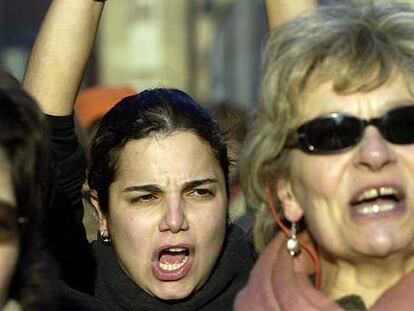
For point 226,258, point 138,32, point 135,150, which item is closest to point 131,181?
point 135,150

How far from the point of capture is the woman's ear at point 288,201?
10.8 ft

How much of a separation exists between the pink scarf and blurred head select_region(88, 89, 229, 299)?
51cm

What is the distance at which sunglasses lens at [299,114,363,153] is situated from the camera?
10.3 feet

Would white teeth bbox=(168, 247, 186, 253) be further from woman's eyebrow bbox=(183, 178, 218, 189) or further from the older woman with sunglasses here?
the older woman with sunglasses

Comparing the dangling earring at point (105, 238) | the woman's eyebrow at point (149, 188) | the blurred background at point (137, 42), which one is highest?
the blurred background at point (137, 42)

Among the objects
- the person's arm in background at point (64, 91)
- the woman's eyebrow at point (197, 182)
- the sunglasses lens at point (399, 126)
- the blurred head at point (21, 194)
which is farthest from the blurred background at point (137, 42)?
the blurred head at point (21, 194)

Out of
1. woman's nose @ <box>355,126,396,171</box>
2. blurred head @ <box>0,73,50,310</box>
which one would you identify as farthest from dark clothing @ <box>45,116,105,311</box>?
woman's nose @ <box>355,126,396,171</box>

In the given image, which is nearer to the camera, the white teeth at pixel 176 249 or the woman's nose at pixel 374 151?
the woman's nose at pixel 374 151

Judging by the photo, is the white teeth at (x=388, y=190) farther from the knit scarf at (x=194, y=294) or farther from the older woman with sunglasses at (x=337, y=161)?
the knit scarf at (x=194, y=294)

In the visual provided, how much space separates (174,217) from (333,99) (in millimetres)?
771

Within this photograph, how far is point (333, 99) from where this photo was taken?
125 inches

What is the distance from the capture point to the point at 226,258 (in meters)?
3.95

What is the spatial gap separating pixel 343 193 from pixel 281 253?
278 millimetres

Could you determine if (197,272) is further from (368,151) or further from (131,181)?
(368,151)
